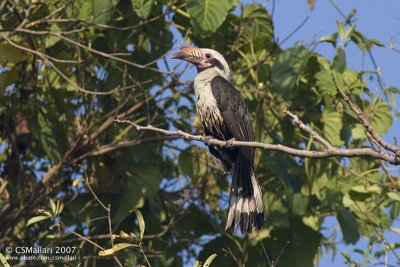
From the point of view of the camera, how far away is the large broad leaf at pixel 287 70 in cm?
597

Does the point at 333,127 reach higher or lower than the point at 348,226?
higher

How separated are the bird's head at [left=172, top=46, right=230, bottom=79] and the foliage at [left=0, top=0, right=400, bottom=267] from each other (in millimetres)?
150

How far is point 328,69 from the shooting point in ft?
20.4

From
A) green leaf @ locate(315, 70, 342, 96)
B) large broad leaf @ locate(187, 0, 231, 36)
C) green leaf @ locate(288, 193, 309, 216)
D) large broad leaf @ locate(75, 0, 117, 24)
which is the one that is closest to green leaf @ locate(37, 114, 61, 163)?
large broad leaf @ locate(75, 0, 117, 24)

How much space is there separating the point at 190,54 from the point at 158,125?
25.2 inches

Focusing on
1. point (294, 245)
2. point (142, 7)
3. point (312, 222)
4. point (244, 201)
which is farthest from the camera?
point (312, 222)

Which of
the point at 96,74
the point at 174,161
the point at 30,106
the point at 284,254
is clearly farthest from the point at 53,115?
the point at 284,254

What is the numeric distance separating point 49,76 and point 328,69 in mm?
1992

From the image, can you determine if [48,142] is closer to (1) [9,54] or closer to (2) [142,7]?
(1) [9,54]

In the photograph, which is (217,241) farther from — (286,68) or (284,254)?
(286,68)

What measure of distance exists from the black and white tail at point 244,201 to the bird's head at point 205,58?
729mm

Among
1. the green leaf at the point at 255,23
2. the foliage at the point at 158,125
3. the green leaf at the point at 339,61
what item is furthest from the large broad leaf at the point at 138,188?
the green leaf at the point at 339,61

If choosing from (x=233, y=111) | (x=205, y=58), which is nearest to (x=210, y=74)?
(x=205, y=58)

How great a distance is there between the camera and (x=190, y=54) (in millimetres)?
6273
